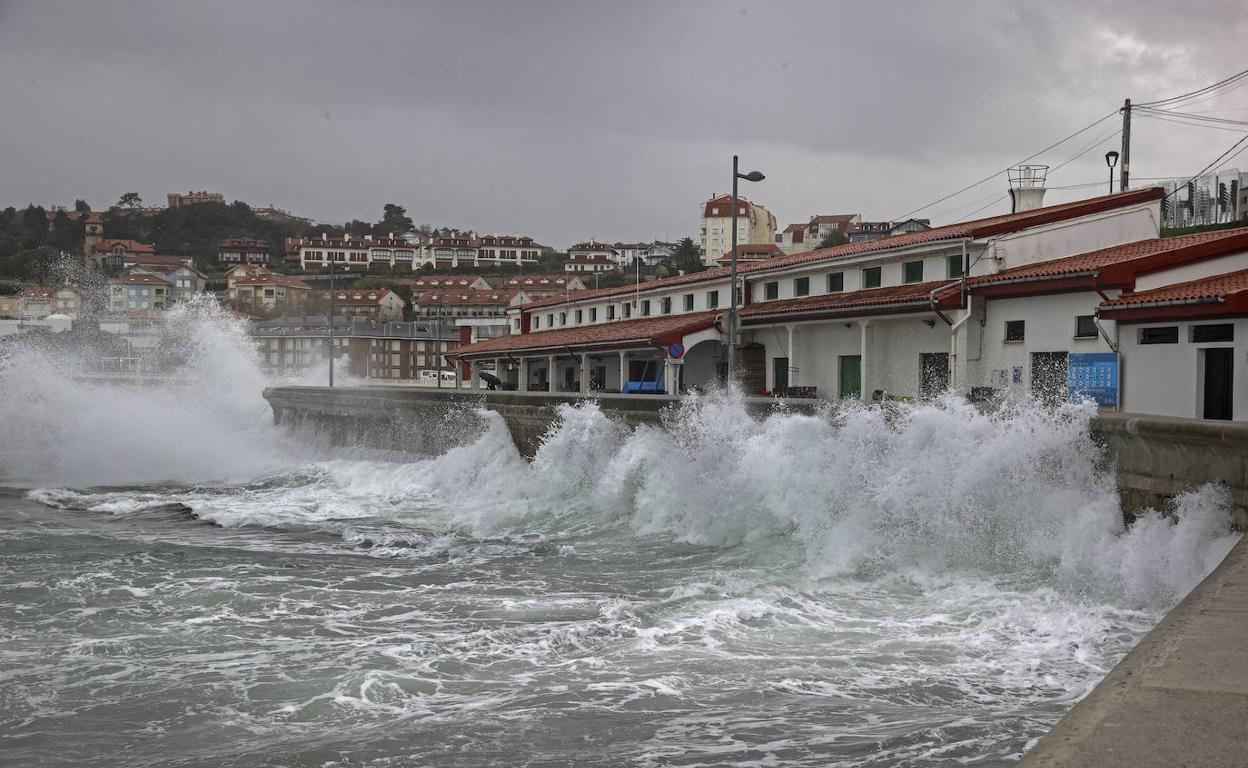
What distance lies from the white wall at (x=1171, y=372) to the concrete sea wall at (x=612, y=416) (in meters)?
4.51

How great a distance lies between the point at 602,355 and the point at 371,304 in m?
77.8

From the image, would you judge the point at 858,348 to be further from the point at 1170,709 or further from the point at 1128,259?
the point at 1170,709

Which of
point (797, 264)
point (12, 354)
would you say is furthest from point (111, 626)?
point (12, 354)

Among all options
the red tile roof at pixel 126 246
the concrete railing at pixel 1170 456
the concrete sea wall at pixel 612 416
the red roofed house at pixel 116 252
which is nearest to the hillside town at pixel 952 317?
the concrete sea wall at pixel 612 416

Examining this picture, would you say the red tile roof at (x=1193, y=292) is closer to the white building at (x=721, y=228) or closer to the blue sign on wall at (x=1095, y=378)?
the blue sign on wall at (x=1095, y=378)

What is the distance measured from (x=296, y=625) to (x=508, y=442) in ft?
44.5

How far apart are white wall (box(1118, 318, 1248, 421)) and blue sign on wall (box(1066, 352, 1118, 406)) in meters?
0.18

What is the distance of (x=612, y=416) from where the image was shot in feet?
64.5

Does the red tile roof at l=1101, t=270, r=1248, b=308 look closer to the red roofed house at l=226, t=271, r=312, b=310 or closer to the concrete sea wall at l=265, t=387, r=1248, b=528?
the concrete sea wall at l=265, t=387, r=1248, b=528

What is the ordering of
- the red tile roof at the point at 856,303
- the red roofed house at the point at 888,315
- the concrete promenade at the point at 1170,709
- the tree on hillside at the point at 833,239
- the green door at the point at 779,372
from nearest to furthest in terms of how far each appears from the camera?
the concrete promenade at the point at 1170,709, the red roofed house at the point at 888,315, the red tile roof at the point at 856,303, the green door at the point at 779,372, the tree on hillside at the point at 833,239

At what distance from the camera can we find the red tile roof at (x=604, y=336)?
31.7m

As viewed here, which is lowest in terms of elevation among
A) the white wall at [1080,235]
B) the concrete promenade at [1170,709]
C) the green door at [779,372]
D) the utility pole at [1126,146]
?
the concrete promenade at [1170,709]

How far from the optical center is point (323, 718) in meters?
6.80

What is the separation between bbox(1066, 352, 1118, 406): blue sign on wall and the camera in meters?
17.2
